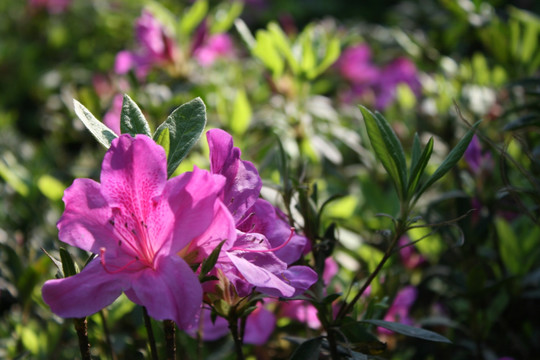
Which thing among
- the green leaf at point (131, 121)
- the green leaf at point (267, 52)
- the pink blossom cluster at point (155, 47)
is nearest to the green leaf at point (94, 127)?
the green leaf at point (131, 121)

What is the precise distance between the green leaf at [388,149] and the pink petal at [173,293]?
35 cm

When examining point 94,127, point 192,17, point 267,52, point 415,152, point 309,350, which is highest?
point 94,127

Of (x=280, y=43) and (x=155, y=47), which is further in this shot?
(x=155, y=47)

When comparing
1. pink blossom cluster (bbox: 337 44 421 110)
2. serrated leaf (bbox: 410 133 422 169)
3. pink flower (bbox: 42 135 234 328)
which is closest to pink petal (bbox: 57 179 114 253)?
pink flower (bbox: 42 135 234 328)

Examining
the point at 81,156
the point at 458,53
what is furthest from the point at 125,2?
the point at 458,53

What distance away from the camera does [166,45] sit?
1902 mm

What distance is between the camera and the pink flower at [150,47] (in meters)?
1.90

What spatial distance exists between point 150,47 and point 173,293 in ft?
4.65

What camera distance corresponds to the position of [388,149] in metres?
0.86

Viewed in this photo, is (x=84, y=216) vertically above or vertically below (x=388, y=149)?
above

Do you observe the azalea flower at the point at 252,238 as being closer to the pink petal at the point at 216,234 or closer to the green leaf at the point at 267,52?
the pink petal at the point at 216,234

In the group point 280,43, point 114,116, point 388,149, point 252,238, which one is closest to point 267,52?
point 280,43

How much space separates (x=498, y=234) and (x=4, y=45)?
272cm

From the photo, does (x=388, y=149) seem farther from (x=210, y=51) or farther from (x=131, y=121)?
(x=210, y=51)
